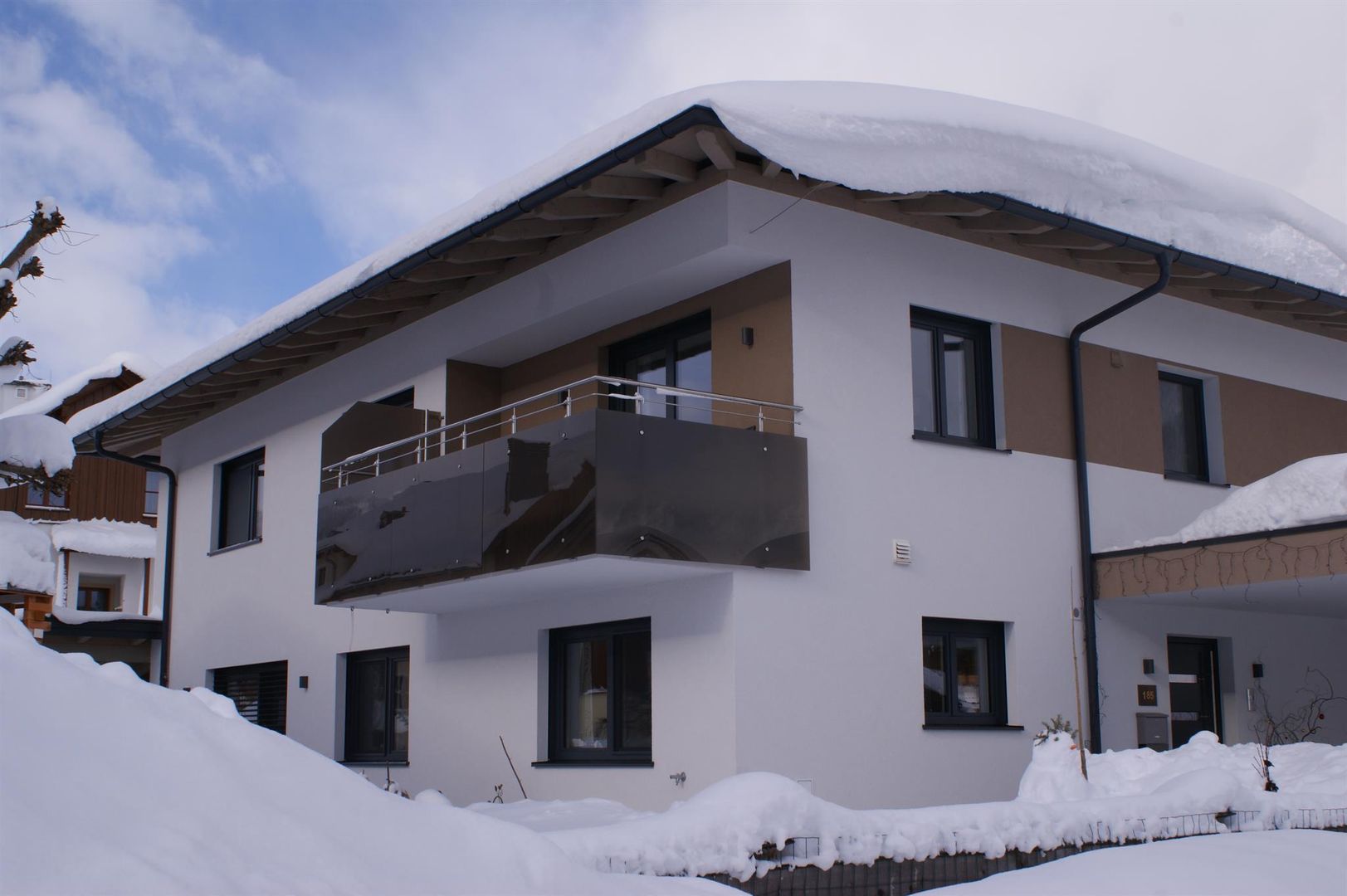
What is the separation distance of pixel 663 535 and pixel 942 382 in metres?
3.65

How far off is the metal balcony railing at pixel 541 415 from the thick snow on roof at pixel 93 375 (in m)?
23.5

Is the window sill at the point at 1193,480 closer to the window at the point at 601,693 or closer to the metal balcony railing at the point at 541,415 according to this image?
the metal balcony railing at the point at 541,415

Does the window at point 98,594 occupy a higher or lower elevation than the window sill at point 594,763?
higher

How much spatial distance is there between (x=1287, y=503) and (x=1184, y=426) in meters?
3.39

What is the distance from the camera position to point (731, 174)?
426 inches

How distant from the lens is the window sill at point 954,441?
39.3 ft

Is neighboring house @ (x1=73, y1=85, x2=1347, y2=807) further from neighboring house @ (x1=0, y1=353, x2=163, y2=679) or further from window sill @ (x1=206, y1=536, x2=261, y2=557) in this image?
neighboring house @ (x1=0, y1=353, x2=163, y2=679)

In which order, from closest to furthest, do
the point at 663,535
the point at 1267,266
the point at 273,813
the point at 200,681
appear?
1. the point at 273,813
2. the point at 663,535
3. the point at 1267,266
4. the point at 200,681

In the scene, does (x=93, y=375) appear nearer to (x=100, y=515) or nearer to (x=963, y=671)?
(x=100, y=515)

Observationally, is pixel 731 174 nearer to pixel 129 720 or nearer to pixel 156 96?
pixel 156 96

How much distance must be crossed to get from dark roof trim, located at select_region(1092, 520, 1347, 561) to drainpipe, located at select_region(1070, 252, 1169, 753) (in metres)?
0.23

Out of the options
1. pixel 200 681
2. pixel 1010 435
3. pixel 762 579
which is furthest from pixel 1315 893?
pixel 200 681

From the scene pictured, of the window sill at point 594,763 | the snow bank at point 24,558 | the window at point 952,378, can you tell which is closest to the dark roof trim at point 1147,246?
the window at point 952,378

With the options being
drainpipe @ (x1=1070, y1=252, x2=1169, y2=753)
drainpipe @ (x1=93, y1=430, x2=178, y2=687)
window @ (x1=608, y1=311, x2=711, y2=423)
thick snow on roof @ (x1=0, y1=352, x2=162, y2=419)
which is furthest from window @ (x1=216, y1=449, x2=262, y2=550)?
thick snow on roof @ (x1=0, y1=352, x2=162, y2=419)
